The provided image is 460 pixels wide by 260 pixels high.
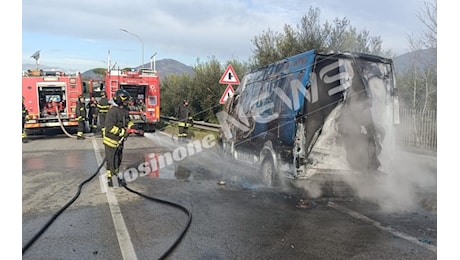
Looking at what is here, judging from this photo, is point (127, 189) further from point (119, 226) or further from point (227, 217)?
point (227, 217)

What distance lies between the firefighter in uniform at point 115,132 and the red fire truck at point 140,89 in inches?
403

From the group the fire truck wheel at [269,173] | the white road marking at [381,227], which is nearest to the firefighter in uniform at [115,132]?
the fire truck wheel at [269,173]

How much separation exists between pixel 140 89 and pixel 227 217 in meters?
14.2

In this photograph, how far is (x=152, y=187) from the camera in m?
7.50

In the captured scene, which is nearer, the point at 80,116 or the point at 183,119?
the point at 183,119

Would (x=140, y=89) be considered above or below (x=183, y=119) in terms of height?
above

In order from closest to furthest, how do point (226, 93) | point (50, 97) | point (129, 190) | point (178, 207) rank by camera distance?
point (178, 207) → point (129, 190) → point (226, 93) → point (50, 97)

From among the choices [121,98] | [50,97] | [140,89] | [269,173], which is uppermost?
[140,89]

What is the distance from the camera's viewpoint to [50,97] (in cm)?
1812

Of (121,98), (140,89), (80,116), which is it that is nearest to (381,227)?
(121,98)

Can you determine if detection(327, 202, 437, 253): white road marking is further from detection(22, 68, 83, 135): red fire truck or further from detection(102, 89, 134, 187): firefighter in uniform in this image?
detection(22, 68, 83, 135): red fire truck

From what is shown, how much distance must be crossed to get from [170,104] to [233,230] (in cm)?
2680

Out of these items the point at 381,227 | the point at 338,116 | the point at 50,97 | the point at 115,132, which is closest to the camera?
the point at 381,227

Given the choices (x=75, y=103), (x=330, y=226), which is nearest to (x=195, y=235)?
(x=330, y=226)
